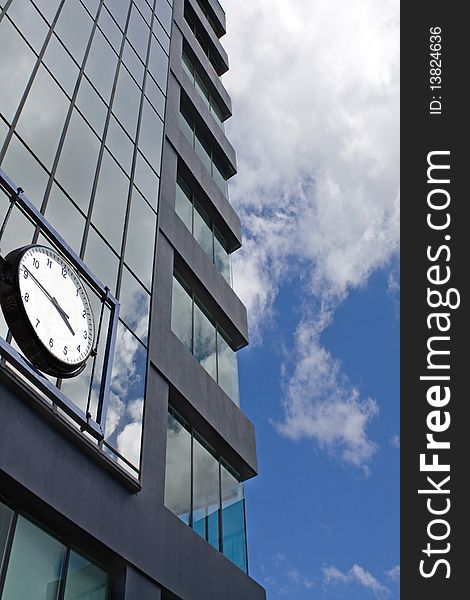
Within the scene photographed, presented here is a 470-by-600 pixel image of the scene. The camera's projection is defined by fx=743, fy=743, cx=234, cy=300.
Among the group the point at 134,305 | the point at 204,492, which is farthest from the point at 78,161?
the point at 204,492

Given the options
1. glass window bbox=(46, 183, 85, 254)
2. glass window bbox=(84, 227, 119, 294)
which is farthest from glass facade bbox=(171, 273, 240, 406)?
glass window bbox=(46, 183, 85, 254)

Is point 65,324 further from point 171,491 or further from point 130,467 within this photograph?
point 171,491

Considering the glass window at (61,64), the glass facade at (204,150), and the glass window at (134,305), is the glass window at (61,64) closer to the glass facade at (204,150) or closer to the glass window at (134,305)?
the glass window at (134,305)

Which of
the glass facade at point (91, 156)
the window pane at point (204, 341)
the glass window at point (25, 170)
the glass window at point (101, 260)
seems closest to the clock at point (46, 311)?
the glass facade at point (91, 156)

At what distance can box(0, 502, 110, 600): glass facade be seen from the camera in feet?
31.6

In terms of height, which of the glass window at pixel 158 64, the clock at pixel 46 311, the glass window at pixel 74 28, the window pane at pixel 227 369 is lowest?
the clock at pixel 46 311

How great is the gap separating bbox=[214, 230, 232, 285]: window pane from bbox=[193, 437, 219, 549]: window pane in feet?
23.4

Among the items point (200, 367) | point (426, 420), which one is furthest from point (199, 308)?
point (426, 420)

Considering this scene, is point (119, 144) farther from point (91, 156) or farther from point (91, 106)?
point (91, 156)

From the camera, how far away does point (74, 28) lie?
54.5 ft

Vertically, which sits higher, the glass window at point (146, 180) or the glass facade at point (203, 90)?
the glass facade at point (203, 90)

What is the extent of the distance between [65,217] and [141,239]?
138 inches

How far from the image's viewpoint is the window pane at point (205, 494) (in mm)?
15586

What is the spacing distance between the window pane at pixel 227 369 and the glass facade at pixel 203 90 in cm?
1059
